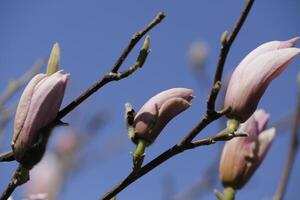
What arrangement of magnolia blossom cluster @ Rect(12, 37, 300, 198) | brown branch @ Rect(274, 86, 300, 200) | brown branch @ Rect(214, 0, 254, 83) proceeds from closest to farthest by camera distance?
brown branch @ Rect(214, 0, 254, 83) → magnolia blossom cluster @ Rect(12, 37, 300, 198) → brown branch @ Rect(274, 86, 300, 200)


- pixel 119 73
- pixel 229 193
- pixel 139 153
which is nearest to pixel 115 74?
pixel 119 73

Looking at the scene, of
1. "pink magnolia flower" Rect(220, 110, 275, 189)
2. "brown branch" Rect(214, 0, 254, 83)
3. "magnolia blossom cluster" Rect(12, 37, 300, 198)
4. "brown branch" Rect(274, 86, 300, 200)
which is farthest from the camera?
"pink magnolia flower" Rect(220, 110, 275, 189)

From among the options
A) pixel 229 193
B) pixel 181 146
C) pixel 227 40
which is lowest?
pixel 229 193

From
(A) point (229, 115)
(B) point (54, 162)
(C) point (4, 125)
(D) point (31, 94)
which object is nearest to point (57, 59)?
(D) point (31, 94)

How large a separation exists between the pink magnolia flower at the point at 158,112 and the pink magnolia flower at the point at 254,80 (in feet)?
0.24

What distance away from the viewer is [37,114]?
0.81 metres

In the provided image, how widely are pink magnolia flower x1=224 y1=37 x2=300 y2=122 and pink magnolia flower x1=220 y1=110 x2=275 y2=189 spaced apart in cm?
19

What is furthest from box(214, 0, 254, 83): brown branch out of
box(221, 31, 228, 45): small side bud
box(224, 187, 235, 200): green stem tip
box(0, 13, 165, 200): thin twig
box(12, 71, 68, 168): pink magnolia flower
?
box(224, 187, 235, 200): green stem tip

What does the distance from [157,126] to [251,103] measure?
0.52 feet

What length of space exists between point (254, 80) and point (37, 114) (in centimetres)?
35

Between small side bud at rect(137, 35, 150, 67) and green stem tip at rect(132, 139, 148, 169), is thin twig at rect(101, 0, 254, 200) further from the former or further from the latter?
small side bud at rect(137, 35, 150, 67)

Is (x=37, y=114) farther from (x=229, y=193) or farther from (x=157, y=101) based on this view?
(x=229, y=193)

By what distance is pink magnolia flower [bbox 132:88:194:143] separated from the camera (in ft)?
2.82

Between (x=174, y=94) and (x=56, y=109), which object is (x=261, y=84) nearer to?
(x=174, y=94)
